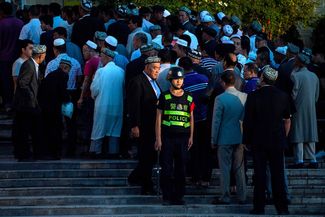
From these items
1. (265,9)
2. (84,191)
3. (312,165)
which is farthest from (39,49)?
(265,9)

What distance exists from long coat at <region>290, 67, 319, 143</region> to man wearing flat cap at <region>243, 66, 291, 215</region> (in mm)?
1959

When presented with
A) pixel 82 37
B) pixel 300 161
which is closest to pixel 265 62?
pixel 300 161

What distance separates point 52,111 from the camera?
20703 mm

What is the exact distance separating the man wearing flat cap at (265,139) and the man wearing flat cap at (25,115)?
3735 millimetres

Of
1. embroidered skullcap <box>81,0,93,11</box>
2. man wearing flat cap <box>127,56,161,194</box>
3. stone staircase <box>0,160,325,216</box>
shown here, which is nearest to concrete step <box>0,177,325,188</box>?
stone staircase <box>0,160,325,216</box>

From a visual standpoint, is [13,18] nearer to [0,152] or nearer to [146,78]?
[0,152]

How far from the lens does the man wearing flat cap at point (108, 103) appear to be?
20.8 meters

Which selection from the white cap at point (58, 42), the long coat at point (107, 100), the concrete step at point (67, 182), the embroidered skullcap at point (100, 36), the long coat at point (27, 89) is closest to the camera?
the concrete step at point (67, 182)

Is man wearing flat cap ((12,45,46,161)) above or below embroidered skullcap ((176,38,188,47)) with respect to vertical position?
below

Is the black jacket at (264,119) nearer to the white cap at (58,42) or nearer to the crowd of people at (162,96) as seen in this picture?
the crowd of people at (162,96)

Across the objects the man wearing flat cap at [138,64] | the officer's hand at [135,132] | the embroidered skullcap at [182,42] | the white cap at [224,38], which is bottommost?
the officer's hand at [135,132]

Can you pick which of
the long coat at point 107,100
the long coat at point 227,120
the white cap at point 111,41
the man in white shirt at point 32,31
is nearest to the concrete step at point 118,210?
the long coat at point 227,120

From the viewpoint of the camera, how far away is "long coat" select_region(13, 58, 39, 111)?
66.9 feet

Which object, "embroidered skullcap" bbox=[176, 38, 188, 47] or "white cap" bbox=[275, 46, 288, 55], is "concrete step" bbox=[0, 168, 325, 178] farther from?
"white cap" bbox=[275, 46, 288, 55]
